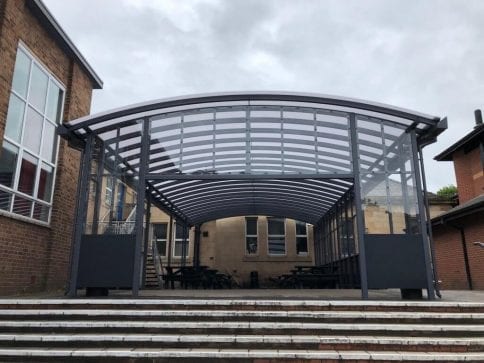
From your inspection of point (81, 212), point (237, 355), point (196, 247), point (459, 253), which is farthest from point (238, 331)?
point (196, 247)

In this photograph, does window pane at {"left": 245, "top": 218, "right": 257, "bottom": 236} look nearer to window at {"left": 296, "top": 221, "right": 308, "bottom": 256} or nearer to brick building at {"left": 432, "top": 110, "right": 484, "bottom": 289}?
window at {"left": 296, "top": 221, "right": 308, "bottom": 256}

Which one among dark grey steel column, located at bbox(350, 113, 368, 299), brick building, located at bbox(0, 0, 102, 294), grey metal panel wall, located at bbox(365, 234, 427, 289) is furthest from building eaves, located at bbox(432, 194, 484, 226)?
brick building, located at bbox(0, 0, 102, 294)

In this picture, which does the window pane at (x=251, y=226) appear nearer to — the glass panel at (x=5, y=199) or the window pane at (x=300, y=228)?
the window pane at (x=300, y=228)

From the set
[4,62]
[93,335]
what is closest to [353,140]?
[93,335]

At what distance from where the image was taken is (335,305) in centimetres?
650

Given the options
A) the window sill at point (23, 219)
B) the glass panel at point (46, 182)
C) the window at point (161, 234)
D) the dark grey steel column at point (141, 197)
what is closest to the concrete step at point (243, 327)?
the dark grey steel column at point (141, 197)

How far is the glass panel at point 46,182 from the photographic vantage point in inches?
421

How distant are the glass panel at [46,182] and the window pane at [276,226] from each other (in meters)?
11.5

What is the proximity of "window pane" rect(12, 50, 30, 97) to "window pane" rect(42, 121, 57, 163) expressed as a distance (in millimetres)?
1243

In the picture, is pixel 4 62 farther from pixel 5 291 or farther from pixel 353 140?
pixel 353 140

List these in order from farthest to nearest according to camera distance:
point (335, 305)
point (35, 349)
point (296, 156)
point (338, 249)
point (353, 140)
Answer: point (338, 249), point (296, 156), point (353, 140), point (335, 305), point (35, 349)

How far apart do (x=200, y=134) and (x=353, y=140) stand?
11.1ft

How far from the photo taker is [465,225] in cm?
1434

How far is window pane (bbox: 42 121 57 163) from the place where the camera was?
10.9 meters
